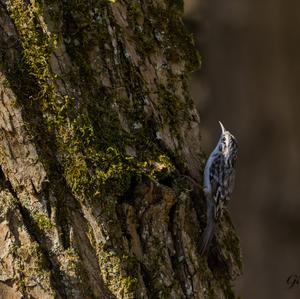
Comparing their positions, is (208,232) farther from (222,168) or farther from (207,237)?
(222,168)

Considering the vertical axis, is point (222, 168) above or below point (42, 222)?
above

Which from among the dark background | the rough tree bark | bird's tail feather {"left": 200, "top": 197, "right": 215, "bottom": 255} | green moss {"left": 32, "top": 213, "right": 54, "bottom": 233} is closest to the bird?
the dark background

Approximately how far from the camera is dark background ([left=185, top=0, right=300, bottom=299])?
329cm

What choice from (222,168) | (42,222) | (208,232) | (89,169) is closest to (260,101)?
(222,168)

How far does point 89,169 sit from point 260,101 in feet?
4.24

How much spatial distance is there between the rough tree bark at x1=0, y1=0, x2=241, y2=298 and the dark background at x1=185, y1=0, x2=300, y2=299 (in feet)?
3.25

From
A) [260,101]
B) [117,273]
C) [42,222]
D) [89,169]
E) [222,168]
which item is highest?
[260,101]

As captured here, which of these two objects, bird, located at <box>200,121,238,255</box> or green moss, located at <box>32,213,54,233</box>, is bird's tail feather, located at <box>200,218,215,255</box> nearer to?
bird, located at <box>200,121,238,255</box>

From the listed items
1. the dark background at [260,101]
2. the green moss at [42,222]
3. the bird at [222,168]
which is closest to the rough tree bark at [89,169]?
the green moss at [42,222]

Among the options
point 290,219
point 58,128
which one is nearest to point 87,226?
point 58,128

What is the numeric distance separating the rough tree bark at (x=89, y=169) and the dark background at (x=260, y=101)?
0.99m

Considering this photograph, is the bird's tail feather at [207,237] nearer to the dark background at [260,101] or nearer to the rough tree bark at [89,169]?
the rough tree bark at [89,169]

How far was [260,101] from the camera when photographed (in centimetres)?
331

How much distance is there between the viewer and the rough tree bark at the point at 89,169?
6.92ft
